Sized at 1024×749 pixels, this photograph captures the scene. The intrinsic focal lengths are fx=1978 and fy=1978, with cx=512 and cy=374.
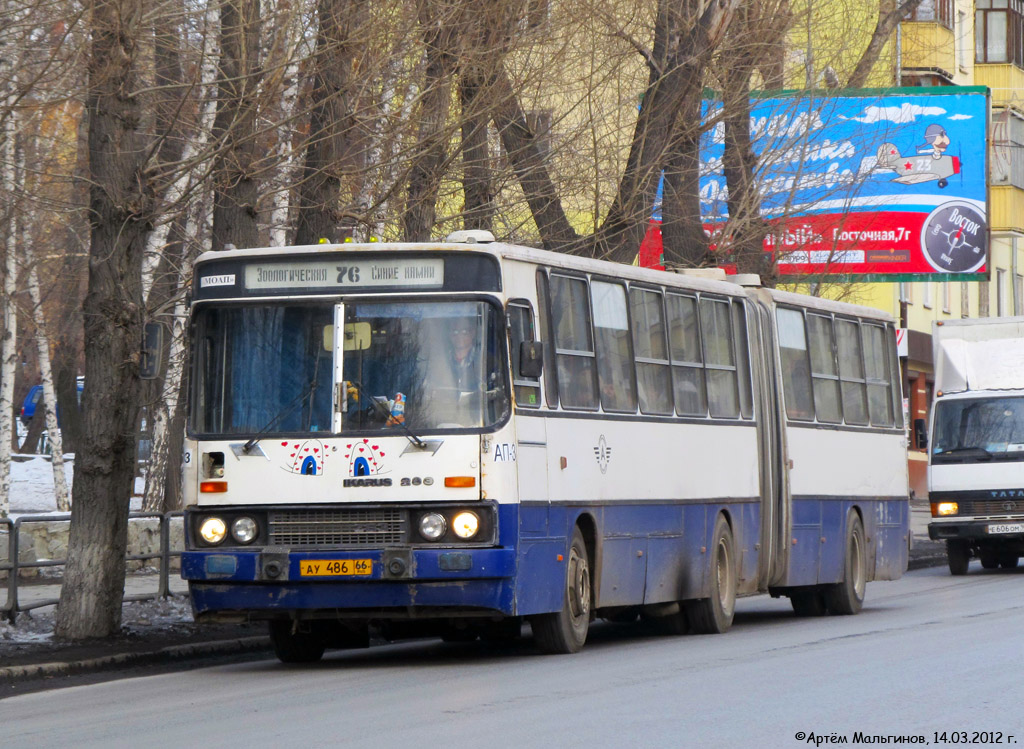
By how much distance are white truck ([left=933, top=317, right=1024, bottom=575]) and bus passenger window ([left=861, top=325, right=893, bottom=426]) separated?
17.3 feet

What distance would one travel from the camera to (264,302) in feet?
43.7

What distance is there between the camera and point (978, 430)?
2584 centimetres

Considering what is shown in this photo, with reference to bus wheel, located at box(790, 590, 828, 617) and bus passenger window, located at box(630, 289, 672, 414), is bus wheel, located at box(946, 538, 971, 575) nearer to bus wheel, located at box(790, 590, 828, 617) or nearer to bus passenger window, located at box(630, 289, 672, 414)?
bus wheel, located at box(790, 590, 828, 617)

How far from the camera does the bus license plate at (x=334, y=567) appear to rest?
12672 mm

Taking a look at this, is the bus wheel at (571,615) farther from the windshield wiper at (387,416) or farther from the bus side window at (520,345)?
the windshield wiper at (387,416)

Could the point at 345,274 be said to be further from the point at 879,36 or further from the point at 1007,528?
the point at 879,36

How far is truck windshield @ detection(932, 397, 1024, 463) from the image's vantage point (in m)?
25.5

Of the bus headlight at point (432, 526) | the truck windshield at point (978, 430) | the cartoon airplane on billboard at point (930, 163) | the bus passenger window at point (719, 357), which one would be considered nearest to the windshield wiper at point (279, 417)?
the bus headlight at point (432, 526)

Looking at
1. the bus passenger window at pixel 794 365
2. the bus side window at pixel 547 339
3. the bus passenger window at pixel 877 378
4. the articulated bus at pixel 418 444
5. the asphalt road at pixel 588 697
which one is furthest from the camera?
the bus passenger window at pixel 877 378

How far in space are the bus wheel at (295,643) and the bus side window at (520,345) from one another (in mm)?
2351

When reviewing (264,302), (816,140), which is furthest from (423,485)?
(816,140)

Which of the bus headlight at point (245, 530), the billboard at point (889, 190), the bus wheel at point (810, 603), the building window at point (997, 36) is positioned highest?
the building window at point (997, 36)

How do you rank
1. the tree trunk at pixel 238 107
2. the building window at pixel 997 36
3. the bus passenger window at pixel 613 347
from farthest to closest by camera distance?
the building window at pixel 997 36
the tree trunk at pixel 238 107
the bus passenger window at pixel 613 347

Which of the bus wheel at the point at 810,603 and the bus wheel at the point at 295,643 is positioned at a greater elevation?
the bus wheel at the point at 810,603
